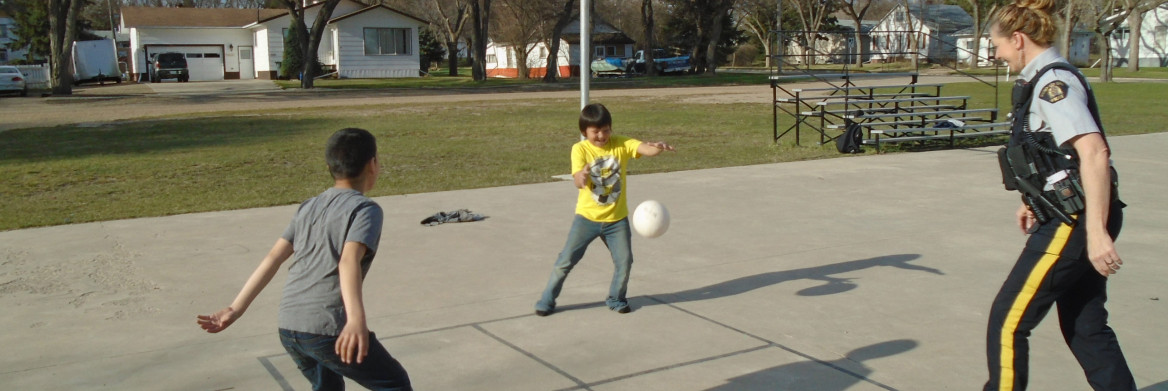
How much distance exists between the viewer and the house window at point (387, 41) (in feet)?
183

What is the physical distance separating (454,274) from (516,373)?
2250 millimetres

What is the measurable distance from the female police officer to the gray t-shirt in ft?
7.88

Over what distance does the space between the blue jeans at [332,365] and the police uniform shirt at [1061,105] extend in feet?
8.20

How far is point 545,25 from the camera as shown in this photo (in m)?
57.6

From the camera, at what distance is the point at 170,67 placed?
54.6 metres

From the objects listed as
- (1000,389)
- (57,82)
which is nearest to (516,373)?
(1000,389)

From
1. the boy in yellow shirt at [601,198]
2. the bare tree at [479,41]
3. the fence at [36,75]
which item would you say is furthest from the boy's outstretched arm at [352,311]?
the fence at [36,75]

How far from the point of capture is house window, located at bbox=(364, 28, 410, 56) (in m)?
55.9

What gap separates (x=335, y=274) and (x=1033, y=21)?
2735 mm

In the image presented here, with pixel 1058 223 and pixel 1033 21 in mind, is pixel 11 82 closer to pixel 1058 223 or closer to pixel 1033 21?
pixel 1033 21

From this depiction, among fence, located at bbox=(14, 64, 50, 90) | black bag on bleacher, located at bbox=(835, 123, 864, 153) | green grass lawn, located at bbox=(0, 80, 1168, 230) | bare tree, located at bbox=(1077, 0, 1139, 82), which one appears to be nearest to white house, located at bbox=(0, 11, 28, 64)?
fence, located at bbox=(14, 64, 50, 90)

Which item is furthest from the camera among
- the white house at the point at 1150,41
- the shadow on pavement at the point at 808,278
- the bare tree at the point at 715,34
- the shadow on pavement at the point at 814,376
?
the white house at the point at 1150,41

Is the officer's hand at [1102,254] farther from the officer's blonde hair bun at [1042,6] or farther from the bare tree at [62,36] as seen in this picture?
the bare tree at [62,36]

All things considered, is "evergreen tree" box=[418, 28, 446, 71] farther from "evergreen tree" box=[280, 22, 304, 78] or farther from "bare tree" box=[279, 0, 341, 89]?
"bare tree" box=[279, 0, 341, 89]
